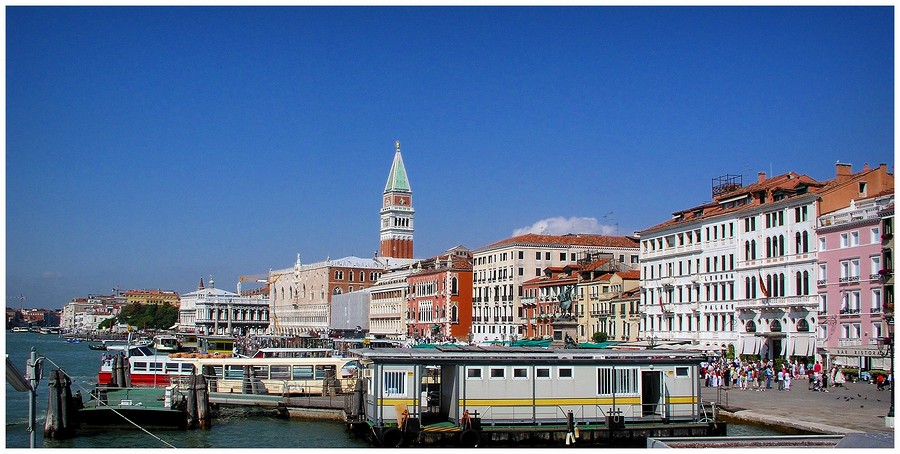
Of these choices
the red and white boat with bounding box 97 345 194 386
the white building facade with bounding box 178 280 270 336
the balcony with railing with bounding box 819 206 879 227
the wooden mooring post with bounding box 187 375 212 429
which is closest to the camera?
the wooden mooring post with bounding box 187 375 212 429

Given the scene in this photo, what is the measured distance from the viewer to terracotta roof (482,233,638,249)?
6762 centimetres

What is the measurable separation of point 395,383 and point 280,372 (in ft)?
39.0

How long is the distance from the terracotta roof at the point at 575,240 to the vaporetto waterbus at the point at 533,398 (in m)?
45.2

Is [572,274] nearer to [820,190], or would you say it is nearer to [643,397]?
[820,190]

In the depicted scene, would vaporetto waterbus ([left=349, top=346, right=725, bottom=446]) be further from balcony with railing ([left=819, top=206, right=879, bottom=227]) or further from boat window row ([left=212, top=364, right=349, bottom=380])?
balcony with railing ([left=819, top=206, right=879, bottom=227])

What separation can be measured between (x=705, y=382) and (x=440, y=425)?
14042 mm

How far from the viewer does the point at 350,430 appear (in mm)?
23281

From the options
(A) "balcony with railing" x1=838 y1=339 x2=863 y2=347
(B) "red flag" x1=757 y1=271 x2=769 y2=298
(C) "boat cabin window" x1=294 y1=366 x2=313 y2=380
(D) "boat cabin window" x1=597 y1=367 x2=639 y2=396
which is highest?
(B) "red flag" x1=757 y1=271 x2=769 y2=298

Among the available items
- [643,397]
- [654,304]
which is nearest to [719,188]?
[654,304]

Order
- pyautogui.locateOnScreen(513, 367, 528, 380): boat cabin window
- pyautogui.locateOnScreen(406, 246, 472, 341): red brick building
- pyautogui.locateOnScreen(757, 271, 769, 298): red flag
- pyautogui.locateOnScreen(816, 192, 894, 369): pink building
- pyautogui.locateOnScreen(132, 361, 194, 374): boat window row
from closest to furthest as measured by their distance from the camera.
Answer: pyautogui.locateOnScreen(513, 367, 528, 380): boat cabin window < pyautogui.locateOnScreen(816, 192, 894, 369): pink building < pyautogui.locateOnScreen(132, 361, 194, 374): boat window row < pyautogui.locateOnScreen(757, 271, 769, 298): red flag < pyautogui.locateOnScreen(406, 246, 472, 341): red brick building

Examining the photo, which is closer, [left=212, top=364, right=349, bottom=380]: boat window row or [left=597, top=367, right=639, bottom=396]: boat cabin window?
[left=597, top=367, right=639, bottom=396]: boat cabin window

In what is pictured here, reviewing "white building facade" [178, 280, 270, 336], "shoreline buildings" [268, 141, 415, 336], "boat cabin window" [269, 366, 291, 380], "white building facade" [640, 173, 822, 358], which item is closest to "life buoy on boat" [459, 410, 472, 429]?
"boat cabin window" [269, 366, 291, 380]

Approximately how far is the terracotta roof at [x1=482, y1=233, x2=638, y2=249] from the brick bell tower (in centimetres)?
8291

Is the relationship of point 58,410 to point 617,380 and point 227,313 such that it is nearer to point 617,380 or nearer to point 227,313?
point 617,380
